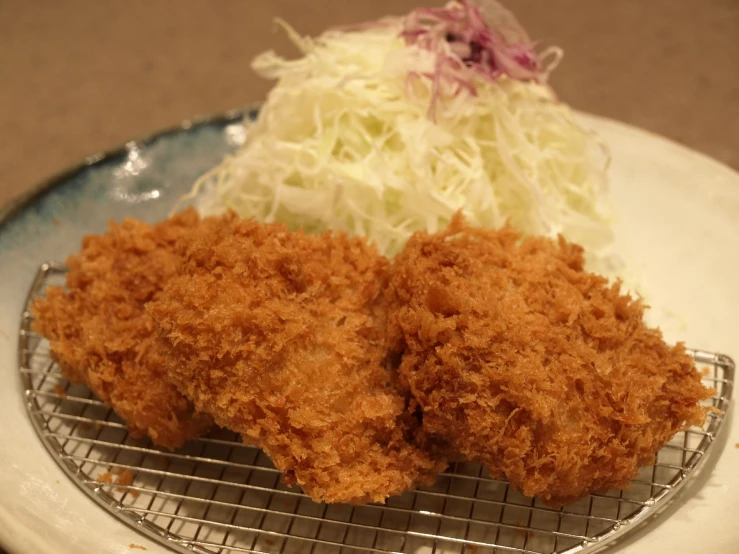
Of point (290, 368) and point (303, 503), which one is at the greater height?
point (290, 368)

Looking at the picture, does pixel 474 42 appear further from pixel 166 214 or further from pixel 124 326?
pixel 124 326

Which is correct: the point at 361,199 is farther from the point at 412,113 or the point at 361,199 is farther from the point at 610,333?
the point at 610,333

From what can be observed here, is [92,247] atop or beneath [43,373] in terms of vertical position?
atop

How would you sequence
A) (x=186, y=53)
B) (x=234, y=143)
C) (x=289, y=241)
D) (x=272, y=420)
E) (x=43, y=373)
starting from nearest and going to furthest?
(x=272, y=420), (x=289, y=241), (x=43, y=373), (x=234, y=143), (x=186, y=53)

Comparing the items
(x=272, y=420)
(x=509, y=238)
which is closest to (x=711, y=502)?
(x=509, y=238)

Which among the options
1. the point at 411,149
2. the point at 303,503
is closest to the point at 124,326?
the point at 303,503

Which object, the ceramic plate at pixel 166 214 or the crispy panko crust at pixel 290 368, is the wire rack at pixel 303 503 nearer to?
the ceramic plate at pixel 166 214

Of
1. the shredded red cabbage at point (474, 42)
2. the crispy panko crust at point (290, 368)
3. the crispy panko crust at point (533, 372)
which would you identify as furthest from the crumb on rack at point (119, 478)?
the shredded red cabbage at point (474, 42)
